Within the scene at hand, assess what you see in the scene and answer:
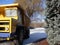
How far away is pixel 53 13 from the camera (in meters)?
8.12

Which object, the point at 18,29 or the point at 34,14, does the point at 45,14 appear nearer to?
the point at 18,29

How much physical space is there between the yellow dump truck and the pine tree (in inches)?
84.4

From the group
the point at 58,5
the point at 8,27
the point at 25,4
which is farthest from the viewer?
the point at 25,4

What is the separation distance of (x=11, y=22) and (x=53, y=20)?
7.64 feet

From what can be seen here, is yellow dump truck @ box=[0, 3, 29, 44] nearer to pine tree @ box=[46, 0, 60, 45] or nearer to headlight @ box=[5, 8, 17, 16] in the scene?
headlight @ box=[5, 8, 17, 16]

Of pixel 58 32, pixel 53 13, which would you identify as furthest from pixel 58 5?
pixel 58 32

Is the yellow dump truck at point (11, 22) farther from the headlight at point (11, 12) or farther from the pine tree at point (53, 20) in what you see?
the pine tree at point (53, 20)

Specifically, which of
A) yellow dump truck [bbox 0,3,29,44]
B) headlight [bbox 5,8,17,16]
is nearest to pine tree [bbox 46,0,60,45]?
yellow dump truck [bbox 0,3,29,44]

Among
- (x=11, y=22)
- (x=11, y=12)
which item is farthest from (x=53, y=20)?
(x=11, y=12)

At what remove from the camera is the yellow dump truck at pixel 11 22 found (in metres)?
9.34

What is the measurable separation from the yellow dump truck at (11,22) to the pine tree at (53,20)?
214 centimetres

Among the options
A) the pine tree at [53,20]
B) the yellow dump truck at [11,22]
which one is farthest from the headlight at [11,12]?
the pine tree at [53,20]

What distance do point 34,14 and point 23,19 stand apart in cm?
2013

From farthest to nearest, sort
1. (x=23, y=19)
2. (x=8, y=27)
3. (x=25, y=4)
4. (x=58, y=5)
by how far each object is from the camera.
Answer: (x=25, y=4) → (x=23, y=19) → (x=8, y=27) → (x=58, y=5)
